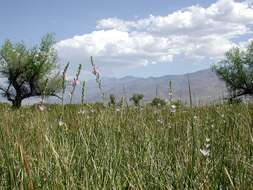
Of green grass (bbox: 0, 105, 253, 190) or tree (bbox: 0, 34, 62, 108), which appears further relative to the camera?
tree (bbox: 0, 34, 62, 108)

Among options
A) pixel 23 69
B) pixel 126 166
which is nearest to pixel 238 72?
pixel 23 69

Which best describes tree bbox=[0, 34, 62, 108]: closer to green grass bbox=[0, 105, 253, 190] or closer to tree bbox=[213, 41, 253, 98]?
tree bbox=[213, 41, 253, 98]

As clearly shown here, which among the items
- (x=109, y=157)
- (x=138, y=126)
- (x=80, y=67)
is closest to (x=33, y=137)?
(x=138, y=126)

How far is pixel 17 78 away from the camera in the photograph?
6266 centimetres

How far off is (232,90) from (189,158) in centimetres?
7181

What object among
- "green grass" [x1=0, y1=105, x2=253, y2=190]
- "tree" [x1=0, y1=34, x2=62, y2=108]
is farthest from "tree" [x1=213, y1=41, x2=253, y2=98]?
"green grass" [x1=0, y1=105, x2=253, y2=190]

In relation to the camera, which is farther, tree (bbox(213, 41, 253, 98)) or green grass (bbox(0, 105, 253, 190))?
tree (bbox(213, 41, 253, 98))

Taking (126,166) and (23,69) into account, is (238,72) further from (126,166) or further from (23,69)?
(126,166)

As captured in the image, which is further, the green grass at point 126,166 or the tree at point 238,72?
the tree at point 238,72

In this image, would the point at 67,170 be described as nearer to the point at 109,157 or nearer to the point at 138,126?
the point at 109,157

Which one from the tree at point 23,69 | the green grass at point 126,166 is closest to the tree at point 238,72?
the tree at point 23,69

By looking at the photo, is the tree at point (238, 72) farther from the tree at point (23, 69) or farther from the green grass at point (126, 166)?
the green grass at point (126, 166)

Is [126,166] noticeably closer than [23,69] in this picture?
Yes

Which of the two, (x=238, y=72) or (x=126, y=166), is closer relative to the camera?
(x=126, y=166)
